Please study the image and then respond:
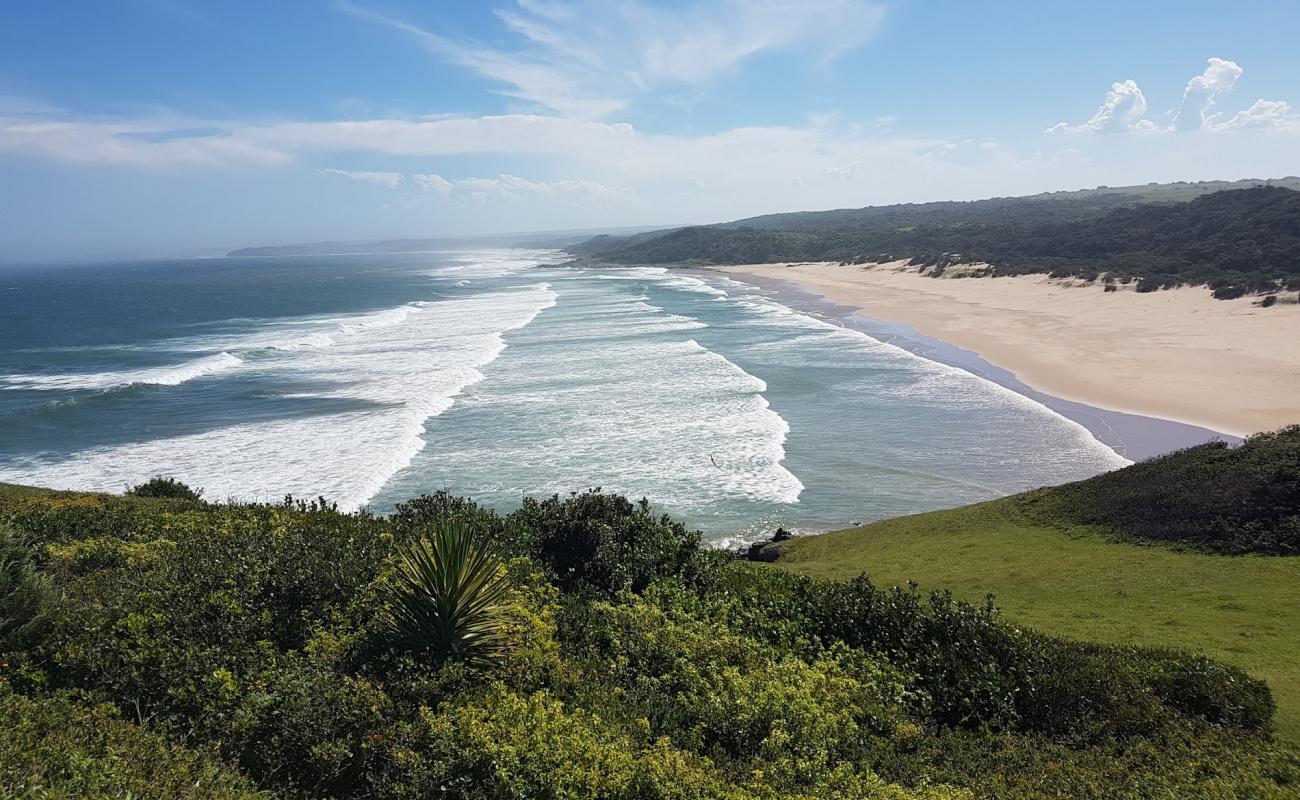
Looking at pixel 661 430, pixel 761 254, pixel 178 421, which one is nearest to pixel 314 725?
pixel 661 430

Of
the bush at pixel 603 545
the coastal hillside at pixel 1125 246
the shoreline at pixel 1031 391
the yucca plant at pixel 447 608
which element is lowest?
the shoreline at pixel 1031 391

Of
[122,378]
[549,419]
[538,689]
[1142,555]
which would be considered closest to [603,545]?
[538,689]

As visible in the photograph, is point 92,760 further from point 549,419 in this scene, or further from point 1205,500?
point 549,419

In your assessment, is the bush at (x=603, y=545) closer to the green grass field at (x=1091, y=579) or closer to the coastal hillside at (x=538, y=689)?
the coastal hillside at (x=538, y=689)

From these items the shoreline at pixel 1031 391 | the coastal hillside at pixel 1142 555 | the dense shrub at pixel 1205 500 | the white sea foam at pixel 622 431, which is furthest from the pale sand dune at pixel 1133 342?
the white sea foam at pixel 622 431

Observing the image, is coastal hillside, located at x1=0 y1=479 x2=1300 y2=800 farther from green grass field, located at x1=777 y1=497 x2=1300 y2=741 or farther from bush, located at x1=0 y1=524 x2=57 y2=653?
green grass field, located at x1=777 y1=497 x2=1300 y2=741

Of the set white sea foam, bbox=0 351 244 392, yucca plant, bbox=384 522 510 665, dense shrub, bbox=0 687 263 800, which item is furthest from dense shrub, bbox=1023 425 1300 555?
white sea foam, bbox=0 351 244 392

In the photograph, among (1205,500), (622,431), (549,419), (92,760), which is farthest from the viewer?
(549,419)

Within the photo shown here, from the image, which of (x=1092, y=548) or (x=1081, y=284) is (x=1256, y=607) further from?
(x=1081, y=284)
